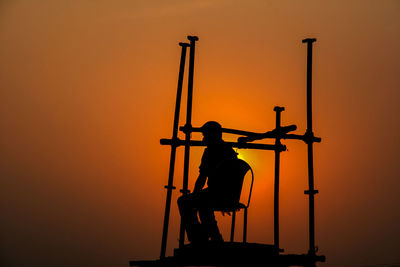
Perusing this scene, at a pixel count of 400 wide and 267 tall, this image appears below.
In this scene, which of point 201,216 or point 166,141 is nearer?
point 201,216

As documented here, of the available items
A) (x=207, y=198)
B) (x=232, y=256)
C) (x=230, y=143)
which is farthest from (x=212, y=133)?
(x=232, y=256)

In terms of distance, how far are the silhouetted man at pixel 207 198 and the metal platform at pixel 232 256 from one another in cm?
45

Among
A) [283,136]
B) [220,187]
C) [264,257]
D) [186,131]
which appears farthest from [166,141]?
[264,257]

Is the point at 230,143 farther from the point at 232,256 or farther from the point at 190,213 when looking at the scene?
the point at 232,256

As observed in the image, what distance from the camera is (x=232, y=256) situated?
757 centimetres

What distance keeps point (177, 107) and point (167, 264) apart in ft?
9.08

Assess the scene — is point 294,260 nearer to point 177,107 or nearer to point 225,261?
point 225,261

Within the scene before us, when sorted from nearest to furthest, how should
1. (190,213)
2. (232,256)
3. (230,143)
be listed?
(232,256) < (190,213) < (230,143)

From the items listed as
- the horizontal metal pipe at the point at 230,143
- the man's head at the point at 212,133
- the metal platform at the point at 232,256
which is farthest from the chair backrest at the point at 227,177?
the metal platform at the point at 232,256

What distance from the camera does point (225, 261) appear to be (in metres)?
7.61

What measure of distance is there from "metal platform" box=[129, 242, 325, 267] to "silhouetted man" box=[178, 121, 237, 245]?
45 centimetres

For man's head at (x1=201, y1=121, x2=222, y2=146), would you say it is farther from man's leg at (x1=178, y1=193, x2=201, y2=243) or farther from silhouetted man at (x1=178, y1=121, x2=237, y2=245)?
man's leg at (x1=178, y1=193, x2=201, y2=243)

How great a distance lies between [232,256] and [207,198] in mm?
1277

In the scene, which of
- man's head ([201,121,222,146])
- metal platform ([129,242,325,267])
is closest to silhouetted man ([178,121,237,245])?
man's head ([201,121,222,146])
